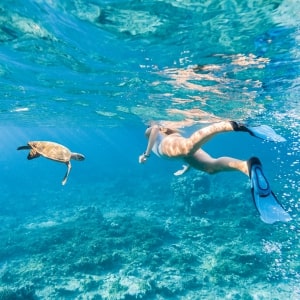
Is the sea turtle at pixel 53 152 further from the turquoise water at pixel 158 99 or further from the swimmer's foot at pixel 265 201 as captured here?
the turquoise water at pixel 158 99

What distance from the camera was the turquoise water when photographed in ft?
29.4

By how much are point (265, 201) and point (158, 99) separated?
15.7m

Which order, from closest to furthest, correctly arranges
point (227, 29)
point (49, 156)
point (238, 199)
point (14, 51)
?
point (49, 156)
point (227, 29)
point (14, 51)
point (238, 199)

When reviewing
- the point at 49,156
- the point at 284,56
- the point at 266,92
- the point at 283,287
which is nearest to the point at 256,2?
the point at 284,56

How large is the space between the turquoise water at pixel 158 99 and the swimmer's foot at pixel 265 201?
564 centimetres

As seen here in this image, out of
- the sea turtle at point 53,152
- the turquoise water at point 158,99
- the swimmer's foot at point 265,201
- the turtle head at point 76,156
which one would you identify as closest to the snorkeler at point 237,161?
the swimmer's foot at point 265,201

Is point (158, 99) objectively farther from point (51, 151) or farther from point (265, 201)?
point (265, 201)

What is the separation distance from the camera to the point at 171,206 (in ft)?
85.4

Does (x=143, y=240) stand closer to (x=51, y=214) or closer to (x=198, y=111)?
(x=198, y=111)

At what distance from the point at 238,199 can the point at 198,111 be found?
30.1 feet

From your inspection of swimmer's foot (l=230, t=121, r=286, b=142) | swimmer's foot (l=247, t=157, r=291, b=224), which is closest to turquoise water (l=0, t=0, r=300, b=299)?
swimmer's foot (l=230, t=121, r=286, b=142)

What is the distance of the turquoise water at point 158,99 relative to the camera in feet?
29.4

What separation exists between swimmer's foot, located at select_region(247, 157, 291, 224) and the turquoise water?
5645 millimetres

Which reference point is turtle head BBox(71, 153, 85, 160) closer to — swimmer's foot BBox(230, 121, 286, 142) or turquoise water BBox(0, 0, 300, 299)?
swimmer's foot BBox(230, 121, 286, 142)
